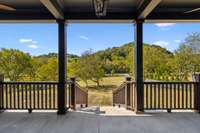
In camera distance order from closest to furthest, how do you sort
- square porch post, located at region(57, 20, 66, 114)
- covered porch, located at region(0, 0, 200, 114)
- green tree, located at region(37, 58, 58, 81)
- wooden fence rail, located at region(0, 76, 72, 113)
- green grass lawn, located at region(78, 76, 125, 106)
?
covered porch, located at region(0, 0, 200, 114), square porch post, located at region(57, 20, 66, 114), wooden fence rail, located at region(0, 76, 72, 113), green tree, located at region(37, 58, 58, 81), green grass lawn, located at region(78, 76, 125, 106)

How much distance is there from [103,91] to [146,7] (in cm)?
1137

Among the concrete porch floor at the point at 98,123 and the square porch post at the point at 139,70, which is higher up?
the square porch post at the point at 139,70

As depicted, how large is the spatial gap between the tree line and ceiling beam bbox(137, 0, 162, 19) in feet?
22.4

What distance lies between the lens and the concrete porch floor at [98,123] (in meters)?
4.83

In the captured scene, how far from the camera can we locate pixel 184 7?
253 inches

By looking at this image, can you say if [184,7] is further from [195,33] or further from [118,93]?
[195,33]

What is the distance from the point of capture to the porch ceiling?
6176 millimetres

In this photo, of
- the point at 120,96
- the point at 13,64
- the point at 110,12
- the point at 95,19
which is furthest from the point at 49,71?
the point at 110,12

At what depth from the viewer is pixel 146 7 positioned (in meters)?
5.32

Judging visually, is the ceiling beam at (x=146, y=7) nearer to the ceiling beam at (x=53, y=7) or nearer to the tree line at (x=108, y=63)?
the ceiling beam at (x=53, y=7)

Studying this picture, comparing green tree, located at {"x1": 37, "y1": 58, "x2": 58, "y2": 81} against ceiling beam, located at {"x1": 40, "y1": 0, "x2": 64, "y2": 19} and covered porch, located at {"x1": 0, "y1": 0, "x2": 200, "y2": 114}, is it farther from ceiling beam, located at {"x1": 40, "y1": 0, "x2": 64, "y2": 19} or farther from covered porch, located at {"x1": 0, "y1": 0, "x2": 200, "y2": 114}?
ceiling beam, located at {"x1": 40, "y1": 0, "x2": 64, "y2": 19}

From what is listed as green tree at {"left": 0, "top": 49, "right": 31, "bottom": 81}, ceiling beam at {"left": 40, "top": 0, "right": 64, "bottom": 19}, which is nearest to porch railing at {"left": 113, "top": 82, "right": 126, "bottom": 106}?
ceiling beam at {"left": 40, "top": 0, "right": 64, "bottom": 19}

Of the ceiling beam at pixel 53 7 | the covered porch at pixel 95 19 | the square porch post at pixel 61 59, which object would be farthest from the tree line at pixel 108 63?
the ceiling beam at pixel 53 7

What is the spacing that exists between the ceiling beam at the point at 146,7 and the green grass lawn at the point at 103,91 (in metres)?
7.62
